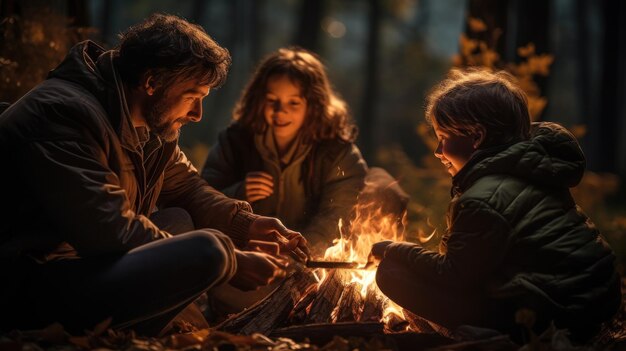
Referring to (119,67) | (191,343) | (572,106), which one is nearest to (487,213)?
(191,343)

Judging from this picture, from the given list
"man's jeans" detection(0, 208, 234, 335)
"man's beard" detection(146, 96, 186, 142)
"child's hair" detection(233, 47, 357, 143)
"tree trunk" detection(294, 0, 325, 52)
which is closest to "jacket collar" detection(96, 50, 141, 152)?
"man's beard" detection(146, 96, 186, 142)

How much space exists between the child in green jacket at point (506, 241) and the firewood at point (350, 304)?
30cm

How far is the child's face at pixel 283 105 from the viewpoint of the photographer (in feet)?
20.1

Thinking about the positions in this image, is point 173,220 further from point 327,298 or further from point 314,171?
point 314,171

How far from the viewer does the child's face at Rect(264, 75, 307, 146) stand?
6.14 m

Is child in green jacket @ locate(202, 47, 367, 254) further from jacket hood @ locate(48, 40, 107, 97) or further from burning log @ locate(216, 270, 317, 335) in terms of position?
jacket hood @ locate(48, 40, 107, 97)

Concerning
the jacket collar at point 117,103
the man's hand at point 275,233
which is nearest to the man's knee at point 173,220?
the man's hand at point 275,233

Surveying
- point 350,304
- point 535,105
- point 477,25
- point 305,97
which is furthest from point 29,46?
point 535,105

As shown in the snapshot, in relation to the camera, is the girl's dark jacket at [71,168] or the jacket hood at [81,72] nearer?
the girl's dark jacket at [71,168]

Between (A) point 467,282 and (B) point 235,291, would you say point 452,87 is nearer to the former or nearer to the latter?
(A) point 467,282

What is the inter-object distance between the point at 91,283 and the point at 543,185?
2655 mm

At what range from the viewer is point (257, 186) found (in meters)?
6.05

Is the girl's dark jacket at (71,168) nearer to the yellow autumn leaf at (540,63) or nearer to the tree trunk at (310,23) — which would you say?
the yellow autumn leaf at (540,63)

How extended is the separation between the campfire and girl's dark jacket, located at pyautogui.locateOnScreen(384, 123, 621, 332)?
481 mm
